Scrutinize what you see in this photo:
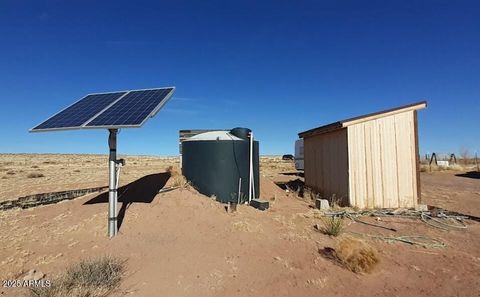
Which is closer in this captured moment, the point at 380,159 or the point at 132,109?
the point at 132,109

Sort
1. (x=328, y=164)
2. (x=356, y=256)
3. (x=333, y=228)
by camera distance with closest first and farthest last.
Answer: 1. (x=356, y=256)
2. (x=333, y=228)
3. (x=328, y=164)

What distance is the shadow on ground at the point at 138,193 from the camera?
9461mm

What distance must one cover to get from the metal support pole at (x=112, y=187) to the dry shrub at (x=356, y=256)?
448 cm

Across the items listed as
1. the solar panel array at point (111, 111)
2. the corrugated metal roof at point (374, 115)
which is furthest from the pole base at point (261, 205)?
the solar panel array at point (111, 111)

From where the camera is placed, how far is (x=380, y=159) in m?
12.4

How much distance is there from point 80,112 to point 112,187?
217 centimetres

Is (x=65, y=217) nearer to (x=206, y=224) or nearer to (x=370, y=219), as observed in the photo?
(x=206, y=224)

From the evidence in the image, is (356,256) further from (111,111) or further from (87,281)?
(111,111)

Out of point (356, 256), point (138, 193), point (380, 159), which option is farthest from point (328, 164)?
point (356, 256)

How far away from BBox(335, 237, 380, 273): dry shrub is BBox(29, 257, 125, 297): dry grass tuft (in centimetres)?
385

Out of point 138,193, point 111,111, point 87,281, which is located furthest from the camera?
point 138,193

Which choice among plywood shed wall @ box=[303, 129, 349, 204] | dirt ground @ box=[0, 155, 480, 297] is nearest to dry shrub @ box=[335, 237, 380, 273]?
dirt ground @ box=[0, 155, 480, 297]

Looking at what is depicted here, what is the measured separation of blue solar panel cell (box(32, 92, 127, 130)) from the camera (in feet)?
24.7

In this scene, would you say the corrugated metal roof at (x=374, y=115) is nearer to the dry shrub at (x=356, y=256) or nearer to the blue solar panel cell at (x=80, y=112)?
the dry shrub at (x=356, y=256)
